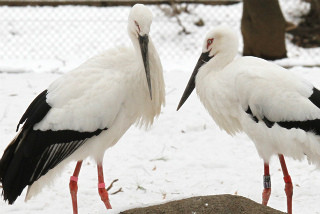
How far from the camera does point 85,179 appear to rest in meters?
6.12

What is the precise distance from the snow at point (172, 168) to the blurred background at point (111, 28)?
2.97 meters

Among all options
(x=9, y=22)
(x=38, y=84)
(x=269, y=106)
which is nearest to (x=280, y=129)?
(x=269, y=106)

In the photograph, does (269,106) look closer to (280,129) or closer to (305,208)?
(280,129)

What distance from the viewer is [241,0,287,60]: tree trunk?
926cm

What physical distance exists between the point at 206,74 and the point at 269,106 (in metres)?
0.61

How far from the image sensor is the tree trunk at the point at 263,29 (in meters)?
9.26

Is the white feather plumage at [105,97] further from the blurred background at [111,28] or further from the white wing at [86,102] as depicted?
the blurred background at [111,28]

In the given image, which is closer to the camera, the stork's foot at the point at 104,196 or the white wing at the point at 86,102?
the white wing at the point at 86,102

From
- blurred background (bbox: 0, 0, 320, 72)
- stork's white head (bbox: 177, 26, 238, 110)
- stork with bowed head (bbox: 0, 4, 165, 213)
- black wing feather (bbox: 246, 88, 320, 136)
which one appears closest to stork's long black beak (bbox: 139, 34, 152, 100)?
stork with bowed head (bbox: 0, 4, 165, 213)

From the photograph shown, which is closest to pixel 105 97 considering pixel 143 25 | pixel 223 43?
pixel 143 25

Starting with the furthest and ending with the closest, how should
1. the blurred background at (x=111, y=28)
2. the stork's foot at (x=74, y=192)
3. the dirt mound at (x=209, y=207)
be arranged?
1. the blurred background at (x=111, y=28)
2. the stork's foot at (x=74, y=192)
3. the dirt mound at (x=209, y=207)

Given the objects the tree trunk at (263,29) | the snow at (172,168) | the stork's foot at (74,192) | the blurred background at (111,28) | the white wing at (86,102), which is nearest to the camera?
the white wing at (86,102)

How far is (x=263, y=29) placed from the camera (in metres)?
9.36

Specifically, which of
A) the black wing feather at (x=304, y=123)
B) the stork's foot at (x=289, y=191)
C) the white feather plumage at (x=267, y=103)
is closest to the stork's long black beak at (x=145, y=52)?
the white feather plumage at (x=267, y=103)
